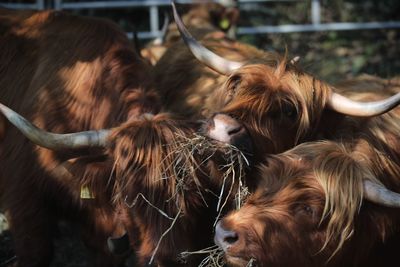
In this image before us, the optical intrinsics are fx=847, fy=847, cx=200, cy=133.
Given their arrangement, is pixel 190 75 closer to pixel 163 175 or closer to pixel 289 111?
pixel 289 111

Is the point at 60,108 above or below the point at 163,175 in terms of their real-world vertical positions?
below

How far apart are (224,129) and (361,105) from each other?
2.84 ft

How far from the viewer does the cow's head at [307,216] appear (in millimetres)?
4391

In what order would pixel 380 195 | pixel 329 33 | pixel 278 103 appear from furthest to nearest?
pixel 329 33 → pixel 278 103 → pixel 380 195

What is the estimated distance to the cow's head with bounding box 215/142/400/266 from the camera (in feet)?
14.4

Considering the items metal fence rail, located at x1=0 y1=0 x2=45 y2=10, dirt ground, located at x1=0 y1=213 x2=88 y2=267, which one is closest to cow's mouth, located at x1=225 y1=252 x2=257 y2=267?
dirt ground, located at x1=0 y1=213 x2=88 y2=267

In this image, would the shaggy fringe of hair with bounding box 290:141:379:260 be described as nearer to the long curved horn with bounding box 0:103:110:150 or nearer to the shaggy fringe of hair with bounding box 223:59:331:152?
the shaggy fringe of hair with bounding box 223:59:331:152

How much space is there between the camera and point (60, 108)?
5883 millimetres

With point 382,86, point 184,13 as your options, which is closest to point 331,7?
point 184,13

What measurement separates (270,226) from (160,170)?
2.67 feet

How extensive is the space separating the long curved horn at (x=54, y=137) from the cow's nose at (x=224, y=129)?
0.65 meters

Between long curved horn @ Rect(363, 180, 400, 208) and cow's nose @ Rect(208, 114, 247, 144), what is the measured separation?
864 millimetres

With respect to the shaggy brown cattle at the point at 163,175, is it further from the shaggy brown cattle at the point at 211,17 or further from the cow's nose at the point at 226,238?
the shaggy brown cattle at the point at 211,17

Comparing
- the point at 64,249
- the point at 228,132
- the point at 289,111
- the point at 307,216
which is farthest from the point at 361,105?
the point at 64,249
